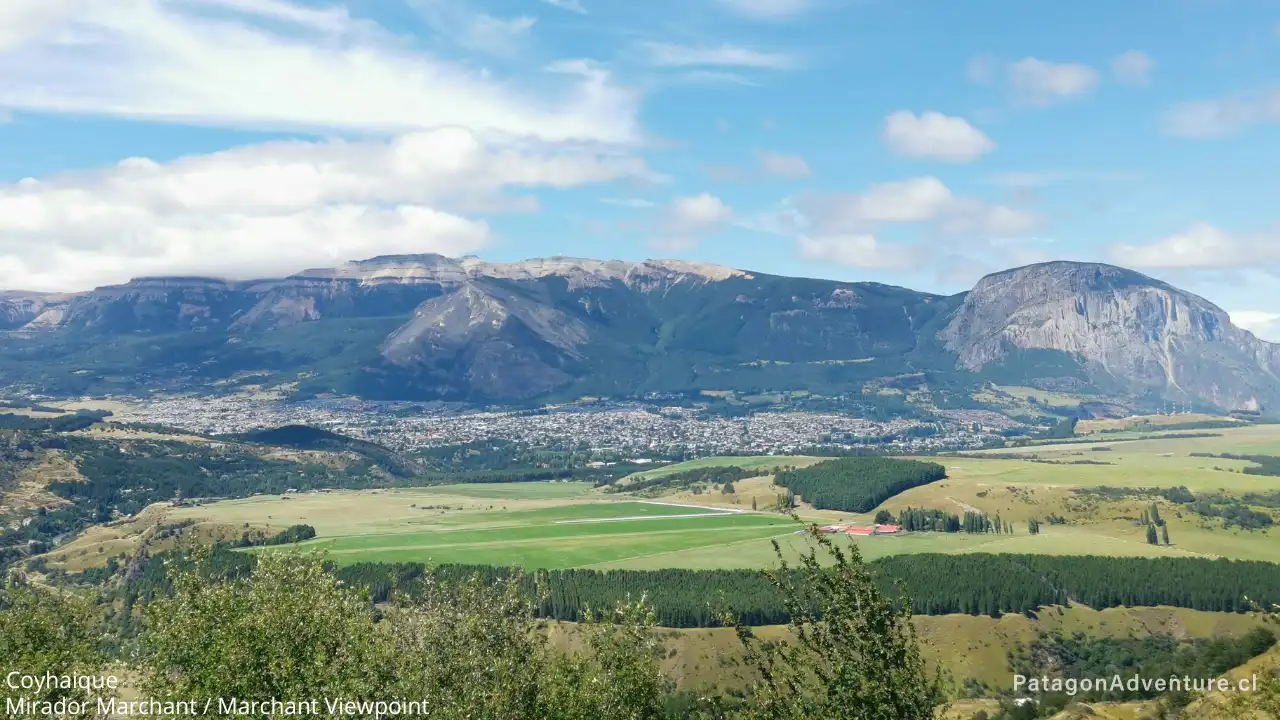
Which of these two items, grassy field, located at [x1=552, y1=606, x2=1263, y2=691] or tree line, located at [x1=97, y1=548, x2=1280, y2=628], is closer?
grassy field, located at [x1=552, y1=606, x2=1263, y2=691]

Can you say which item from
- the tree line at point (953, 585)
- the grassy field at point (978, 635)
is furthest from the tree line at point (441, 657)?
the tree line at point (953, 585)

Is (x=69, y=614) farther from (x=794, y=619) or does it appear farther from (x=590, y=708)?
(x=794, y=619)

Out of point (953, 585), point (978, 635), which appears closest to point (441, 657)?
point (978, 635)

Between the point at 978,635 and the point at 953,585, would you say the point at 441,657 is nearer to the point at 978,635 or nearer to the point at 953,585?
the point at 978,635

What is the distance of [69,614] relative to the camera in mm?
62562

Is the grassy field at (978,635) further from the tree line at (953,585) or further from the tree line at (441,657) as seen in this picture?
the tree line at (441,657)

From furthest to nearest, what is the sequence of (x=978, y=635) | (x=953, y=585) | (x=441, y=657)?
(x=953, y=585) < (x=978, y=635) < (x=441, y=657)

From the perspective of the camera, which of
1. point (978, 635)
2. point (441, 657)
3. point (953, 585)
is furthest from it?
point (953, 585)

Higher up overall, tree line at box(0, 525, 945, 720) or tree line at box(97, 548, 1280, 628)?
tree line at box(0, 525, 945, 720)

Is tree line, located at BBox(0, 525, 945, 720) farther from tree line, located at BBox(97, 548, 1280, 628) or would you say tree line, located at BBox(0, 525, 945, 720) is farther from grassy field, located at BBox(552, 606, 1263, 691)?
tree line, located at BBox(97, 548, 1280, 628)

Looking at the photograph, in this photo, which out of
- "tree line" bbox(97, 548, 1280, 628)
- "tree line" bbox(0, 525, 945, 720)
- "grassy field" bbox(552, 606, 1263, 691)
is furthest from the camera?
"tree line" bbox(97, 548, 1280, 628)

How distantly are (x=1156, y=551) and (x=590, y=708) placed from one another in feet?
602

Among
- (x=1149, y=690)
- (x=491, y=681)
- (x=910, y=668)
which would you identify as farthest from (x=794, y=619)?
(x=1149, y=690)

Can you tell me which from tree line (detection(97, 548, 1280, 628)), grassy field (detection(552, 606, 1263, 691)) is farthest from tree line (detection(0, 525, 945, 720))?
tree line (detection(97, 548, 1280, 628))
